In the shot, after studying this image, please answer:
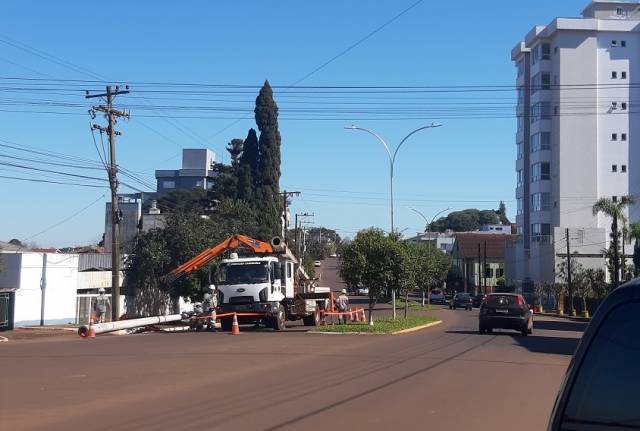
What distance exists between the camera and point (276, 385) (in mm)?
14320

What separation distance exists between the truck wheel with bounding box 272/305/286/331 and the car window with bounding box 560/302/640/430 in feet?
95.8

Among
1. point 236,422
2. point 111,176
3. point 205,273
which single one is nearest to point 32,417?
point 236,422

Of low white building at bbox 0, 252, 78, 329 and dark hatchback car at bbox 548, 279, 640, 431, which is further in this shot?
low white building at bbox 0, 252, 78, 329

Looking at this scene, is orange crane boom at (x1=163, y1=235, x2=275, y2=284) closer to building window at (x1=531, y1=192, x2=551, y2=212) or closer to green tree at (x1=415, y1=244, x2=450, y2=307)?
green tree at (x1=415, y1=244, x2=450, y2=307)

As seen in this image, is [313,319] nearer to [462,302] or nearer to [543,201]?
[462,302]

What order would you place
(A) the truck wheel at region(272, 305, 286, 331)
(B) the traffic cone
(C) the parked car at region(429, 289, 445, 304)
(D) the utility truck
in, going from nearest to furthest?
(B) the traffic cone < (D) the utility truck < (A) the truck wheel at region(272, 305, 286, 331) < (C) the parked car at region(429, 289, 445, 304)

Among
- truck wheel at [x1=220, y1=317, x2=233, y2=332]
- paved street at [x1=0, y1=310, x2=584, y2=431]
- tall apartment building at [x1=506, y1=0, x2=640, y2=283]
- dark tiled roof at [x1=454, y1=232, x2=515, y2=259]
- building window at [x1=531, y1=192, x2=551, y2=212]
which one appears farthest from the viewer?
dark tiled roof at [x1=454, y1=232, x2=515, y2=259]

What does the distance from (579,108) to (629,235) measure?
1670cm

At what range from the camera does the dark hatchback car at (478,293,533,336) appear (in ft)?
102

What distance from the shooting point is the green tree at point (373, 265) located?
34719 mm

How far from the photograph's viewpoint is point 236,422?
10.5 meters

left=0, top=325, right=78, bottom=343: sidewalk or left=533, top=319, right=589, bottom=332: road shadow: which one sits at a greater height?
left=533, top=319, right=589, bottom=332: road shadow

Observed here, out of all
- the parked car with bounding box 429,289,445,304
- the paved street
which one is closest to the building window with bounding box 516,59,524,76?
the parked car with bounding box 429,289,445,304

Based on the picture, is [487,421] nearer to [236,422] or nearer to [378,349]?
[236,422]
